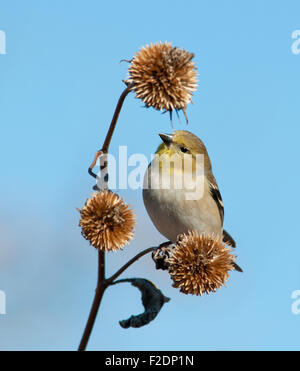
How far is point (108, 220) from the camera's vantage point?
8.57 ft

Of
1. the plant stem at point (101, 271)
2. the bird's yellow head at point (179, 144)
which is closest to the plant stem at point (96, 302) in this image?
the plant stem at point (101, 271)

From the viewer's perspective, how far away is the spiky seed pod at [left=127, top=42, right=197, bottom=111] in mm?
2314

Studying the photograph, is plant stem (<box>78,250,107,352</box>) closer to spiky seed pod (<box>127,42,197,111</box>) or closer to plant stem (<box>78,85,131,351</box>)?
plant stem (<box>78,85,131,351</box>)

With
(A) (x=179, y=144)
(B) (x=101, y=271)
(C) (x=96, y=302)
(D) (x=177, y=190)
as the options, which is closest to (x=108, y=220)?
(B) (x=101, y=271)

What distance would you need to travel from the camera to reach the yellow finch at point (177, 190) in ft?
Answer: 16.1

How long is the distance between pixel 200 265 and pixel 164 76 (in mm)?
993

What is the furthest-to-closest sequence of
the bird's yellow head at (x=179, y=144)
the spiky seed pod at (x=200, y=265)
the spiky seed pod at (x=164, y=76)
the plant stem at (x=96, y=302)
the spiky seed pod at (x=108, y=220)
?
1. the bird's yellow head at (x=179, y=144)
2. the spiky seed pod at (x=200, y=265)
3. the spiky seed pod at (x=108, y=220)
4. the spiky seed pod at (x=164, y=76)
5. the plant stem at (x=96, y=302)

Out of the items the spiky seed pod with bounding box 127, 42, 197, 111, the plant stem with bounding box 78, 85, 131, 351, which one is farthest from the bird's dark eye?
the plant stem with bounding box 78, 85, 131, 351

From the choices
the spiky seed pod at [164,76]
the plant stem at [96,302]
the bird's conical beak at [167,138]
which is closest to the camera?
the plant stem at [96,302]

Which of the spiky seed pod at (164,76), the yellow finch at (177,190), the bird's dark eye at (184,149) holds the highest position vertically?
the bird's dark eye at (184,149)

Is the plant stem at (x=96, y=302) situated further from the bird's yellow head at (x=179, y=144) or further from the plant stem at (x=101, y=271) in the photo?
the bird's yellow head at (x=179, y=144)

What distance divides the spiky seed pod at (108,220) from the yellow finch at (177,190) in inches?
88.3

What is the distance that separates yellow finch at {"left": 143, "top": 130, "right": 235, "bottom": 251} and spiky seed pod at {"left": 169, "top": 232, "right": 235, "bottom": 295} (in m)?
1.96
